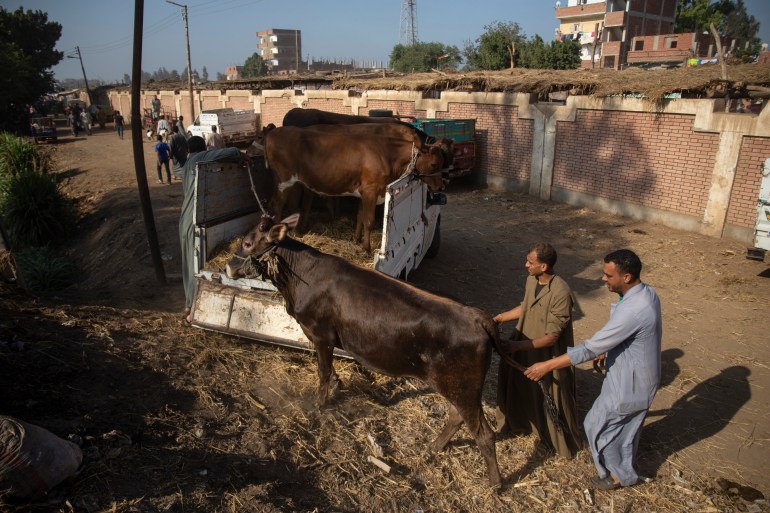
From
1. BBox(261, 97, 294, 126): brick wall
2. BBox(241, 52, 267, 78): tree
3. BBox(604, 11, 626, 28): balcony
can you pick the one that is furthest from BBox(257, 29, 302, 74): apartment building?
BBox(261, 97, 294, 126): brick wall

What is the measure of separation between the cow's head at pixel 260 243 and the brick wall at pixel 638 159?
9967 millimetres

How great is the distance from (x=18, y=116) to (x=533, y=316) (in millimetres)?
38741

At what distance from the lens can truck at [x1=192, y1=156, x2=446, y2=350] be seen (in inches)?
201

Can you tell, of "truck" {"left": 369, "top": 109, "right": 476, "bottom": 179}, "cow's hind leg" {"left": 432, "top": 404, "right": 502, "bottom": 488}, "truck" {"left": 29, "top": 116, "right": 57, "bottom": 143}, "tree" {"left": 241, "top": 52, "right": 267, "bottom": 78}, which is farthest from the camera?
"tree" {"left": 241, "top": 52, "right": 267, "bottom": 78}

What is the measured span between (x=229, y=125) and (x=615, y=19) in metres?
47.4

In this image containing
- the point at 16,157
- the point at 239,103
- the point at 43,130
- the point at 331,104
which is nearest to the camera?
the point at 16,157

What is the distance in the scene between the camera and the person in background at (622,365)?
132 inches

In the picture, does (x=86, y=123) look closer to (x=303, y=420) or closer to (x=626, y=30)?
(x=303, y=420)

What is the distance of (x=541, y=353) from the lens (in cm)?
394

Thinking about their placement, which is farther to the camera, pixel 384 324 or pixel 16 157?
pixel 16 157

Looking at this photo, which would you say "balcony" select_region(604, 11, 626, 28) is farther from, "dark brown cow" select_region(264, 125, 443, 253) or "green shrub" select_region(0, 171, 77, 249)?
"green shrub" select_region(0, 171, 77, 249)

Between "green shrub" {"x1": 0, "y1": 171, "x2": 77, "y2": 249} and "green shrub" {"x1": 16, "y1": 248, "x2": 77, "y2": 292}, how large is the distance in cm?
156

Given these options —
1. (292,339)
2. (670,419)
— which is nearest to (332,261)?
(292,339)

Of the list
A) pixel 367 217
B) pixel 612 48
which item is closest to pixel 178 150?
pixel 367 217
